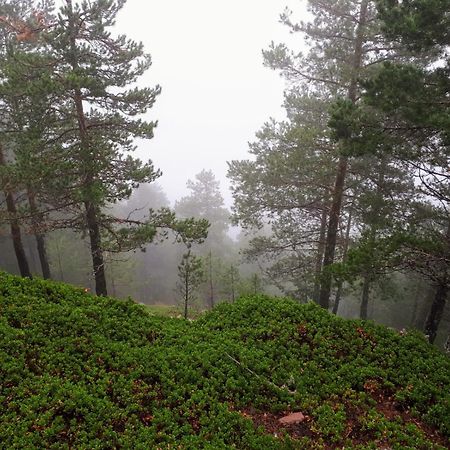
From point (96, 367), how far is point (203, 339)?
88.9 inches

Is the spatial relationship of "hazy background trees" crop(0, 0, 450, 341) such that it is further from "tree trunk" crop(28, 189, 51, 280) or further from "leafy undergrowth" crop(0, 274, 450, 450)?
"leafy undergrowth" crop(0, 274, 450, 450)

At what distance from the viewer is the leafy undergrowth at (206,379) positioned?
5.29m

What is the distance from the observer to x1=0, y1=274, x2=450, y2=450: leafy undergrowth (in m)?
5.29

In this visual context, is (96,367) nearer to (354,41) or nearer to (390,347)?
(390,347)

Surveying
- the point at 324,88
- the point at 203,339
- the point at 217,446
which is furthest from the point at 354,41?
the point at 217,446

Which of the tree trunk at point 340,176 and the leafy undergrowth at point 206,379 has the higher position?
the tree trunk at point 340,176

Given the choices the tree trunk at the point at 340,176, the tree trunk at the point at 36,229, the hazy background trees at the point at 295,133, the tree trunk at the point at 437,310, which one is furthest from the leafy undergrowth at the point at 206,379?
the tree trunk at the point at 36,229

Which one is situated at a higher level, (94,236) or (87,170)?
(87,170)

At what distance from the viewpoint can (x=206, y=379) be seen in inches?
252

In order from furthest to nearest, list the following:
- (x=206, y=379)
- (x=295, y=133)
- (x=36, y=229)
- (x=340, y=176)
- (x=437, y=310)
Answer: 1. (x=295, y=133)
2. (x=340, y=176)
3. (x=36, y=229)
4. (x=437, y=310)
5. (x=206, y=379)

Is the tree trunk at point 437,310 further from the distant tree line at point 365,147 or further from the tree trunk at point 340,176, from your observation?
the tree trunk at point 340,176

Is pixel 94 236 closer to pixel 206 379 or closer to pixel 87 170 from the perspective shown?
pixel 87 170

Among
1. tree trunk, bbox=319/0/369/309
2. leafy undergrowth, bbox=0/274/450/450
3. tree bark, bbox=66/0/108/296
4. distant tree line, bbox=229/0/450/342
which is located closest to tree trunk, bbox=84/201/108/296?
tree bark, bbox=66/0/108/296

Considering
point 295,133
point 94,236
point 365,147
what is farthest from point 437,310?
point 94,236
